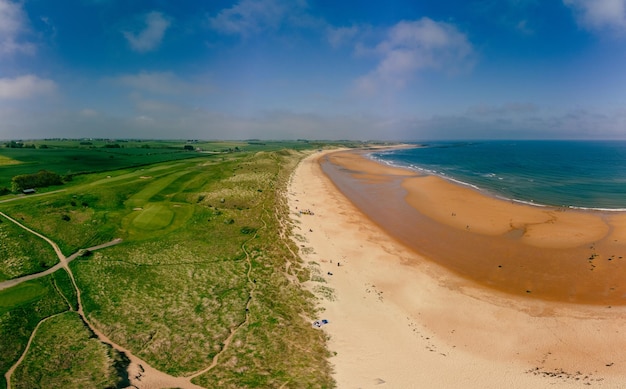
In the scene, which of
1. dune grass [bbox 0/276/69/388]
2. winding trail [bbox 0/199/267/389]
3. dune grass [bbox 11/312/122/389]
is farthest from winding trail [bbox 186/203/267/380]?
dune grass [bbox 0/276/69/388]

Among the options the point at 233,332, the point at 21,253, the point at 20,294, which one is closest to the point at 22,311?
the point at 20,294

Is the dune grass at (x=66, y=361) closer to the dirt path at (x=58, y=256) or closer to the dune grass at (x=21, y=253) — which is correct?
the dirt path at (x=58, y=256)

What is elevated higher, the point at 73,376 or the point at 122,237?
the point at 122,237

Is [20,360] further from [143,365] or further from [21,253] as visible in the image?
[21,253]

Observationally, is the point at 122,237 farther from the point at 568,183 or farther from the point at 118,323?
the point at 568,183

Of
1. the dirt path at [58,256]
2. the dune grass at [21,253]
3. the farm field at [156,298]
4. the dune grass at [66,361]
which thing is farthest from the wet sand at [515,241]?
the dune grass at [21,253]

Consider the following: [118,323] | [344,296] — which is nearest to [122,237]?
[118,323]

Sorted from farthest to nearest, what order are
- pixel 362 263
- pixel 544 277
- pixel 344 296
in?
pixel 362 263 → pixel 544 277 → pixel 344 296
